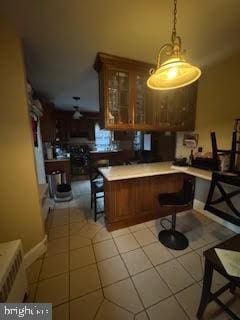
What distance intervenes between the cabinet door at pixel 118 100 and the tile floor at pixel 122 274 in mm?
1645

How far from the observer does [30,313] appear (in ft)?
3.53

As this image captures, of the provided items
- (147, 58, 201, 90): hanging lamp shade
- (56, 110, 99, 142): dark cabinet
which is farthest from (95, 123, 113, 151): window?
(147, 58, 201, 90): hanging lamp shade

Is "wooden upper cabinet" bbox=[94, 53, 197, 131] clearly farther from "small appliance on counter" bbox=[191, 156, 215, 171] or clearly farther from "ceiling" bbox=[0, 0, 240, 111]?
"small appliance on counter" bbox=[191, 156, 215, 171]

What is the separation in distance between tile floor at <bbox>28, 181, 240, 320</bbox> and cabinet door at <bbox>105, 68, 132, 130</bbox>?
5.40ft

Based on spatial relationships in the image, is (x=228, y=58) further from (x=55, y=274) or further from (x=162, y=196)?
(x=55, y=274)

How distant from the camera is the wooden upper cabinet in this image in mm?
2117

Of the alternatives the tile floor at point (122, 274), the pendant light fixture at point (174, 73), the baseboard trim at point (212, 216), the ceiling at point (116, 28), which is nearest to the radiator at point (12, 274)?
the tile floor at point (122, 274)

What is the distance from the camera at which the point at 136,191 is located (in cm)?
237

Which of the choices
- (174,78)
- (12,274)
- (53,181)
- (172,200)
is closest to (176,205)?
(172,200)

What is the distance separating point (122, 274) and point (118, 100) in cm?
218

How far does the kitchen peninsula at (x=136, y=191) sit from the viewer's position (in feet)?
7.30

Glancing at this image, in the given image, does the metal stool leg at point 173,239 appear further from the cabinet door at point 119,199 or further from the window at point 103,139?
the window at point 103,139

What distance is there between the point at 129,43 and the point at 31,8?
1.00m

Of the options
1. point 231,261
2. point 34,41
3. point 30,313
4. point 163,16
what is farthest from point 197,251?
point 34,41
